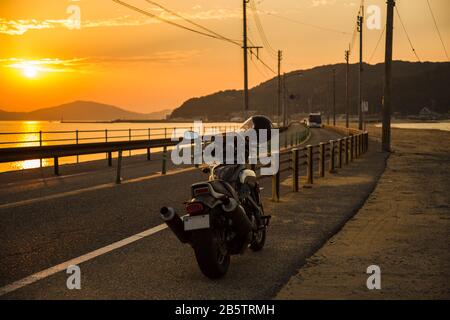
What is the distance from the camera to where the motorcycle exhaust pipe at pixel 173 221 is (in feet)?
19.6

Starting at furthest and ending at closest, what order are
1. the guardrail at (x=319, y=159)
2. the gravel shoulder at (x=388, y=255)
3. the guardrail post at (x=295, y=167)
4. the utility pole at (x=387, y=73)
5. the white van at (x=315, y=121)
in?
1. the white van at (x=315, y=121)
2. the utility pole at (x=387, y=73)
3. the guardrail post at (x=295, y=167)
4. the guardrail at (x=319, y=159)
5. the gravel shoulder at (x=388, y=255)

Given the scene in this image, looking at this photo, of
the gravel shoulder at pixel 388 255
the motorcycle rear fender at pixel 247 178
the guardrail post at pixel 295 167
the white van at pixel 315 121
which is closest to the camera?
the gravel shoulder at pixel 388 255

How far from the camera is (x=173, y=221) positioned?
19.8 feet

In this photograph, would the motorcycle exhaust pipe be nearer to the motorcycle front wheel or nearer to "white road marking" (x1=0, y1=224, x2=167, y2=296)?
the motorcycle front wheel

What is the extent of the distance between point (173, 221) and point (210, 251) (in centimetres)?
51

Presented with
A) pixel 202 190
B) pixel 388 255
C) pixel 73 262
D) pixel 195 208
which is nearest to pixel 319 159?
pixel 388 255

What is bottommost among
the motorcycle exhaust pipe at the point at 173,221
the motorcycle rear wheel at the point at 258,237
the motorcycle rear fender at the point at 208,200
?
the motorcycle rear wheel at the point at 258,237

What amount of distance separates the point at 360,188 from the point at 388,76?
59.1ft

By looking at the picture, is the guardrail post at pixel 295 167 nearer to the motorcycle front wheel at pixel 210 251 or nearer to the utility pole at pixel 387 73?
the motorcycle front wheel at pixel 210 251

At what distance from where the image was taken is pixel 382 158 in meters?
27.6

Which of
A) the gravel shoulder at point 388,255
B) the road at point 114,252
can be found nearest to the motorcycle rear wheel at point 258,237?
the road at point 114,252

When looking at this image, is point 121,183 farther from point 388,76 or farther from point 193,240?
point 388,76

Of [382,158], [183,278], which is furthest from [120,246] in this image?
[382,158]

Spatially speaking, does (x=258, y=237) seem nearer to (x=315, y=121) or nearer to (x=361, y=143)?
(x=361, y=143)
